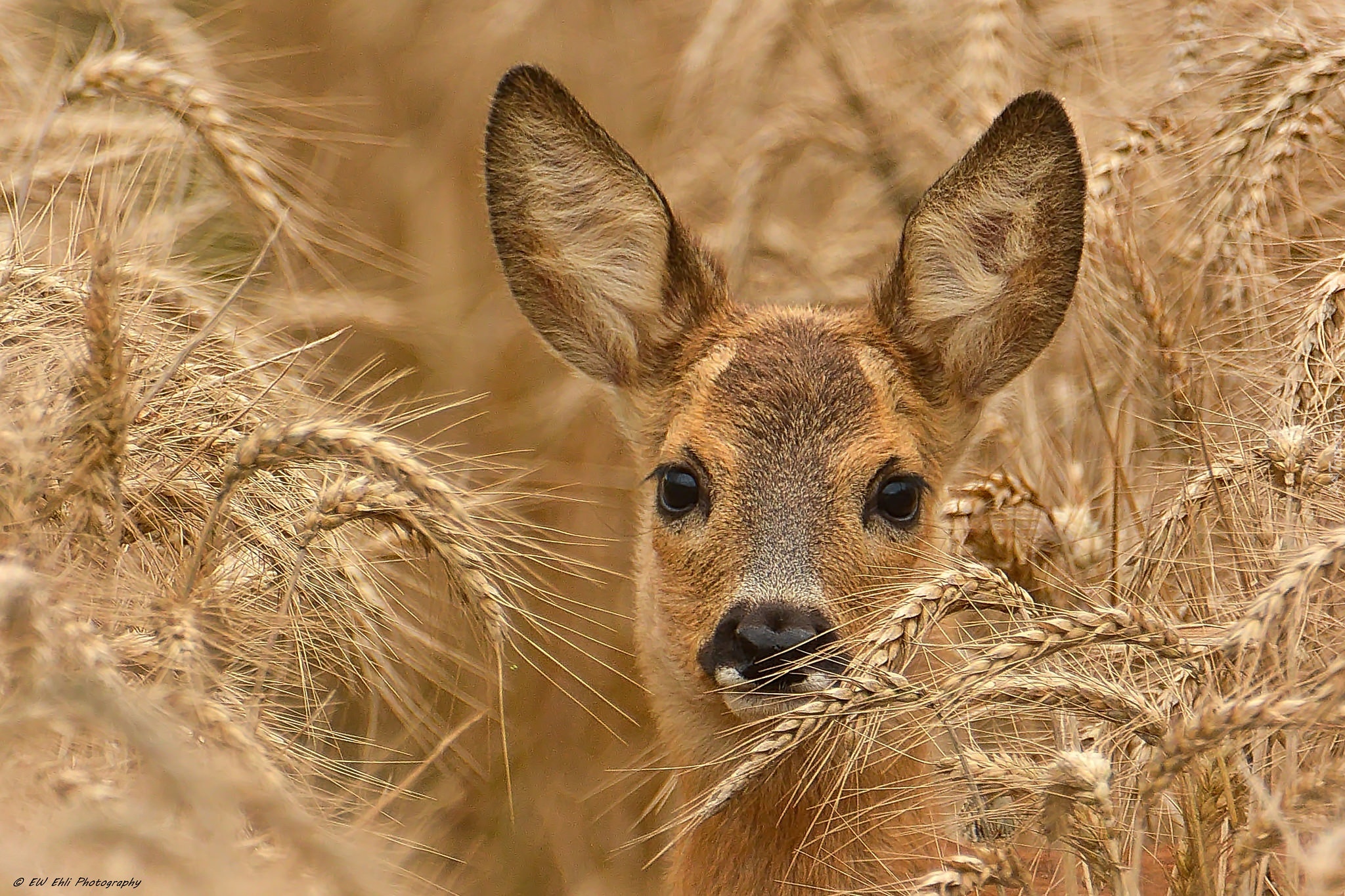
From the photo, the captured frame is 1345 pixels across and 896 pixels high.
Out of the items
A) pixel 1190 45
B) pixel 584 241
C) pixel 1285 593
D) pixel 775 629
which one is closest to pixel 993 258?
pixel 584 241

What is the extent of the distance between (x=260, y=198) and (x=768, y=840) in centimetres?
205

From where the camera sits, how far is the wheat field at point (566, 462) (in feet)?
8.29

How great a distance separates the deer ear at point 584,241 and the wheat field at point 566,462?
0.42m

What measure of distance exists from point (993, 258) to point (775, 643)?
55.0 inches

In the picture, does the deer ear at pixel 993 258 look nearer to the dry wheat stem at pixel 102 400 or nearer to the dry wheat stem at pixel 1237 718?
the dry wheat stem at pixel 1237 718

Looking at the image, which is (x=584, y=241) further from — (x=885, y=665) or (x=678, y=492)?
(x=885, y=665)

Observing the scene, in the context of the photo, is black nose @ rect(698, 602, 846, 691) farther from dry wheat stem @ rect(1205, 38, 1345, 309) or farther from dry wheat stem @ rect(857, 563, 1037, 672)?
dry wheat stem @ rect(1205, 38, 1345, 309)

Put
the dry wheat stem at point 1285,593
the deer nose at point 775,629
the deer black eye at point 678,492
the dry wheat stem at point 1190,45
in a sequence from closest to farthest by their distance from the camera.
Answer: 1. the dry wheat stem at point 1285,593
2. the deer nose at point 775,629
3. the deer black eye at point 678,492
4. the dry wheat stem at point 1190,45

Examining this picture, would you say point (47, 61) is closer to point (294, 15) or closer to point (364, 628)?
point (294, 15)

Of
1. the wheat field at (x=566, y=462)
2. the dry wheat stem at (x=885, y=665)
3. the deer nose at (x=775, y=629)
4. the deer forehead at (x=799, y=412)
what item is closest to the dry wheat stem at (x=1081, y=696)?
the wheat field at (x=566, y=462)

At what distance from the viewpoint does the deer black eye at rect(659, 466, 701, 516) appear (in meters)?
3.88

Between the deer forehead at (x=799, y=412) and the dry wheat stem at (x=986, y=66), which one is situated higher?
the dry wheat stem at (x=986, y=66)

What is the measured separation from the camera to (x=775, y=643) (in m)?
3.26

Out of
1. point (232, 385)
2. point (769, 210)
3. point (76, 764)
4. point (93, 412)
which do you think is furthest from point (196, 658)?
point (769, 210)
